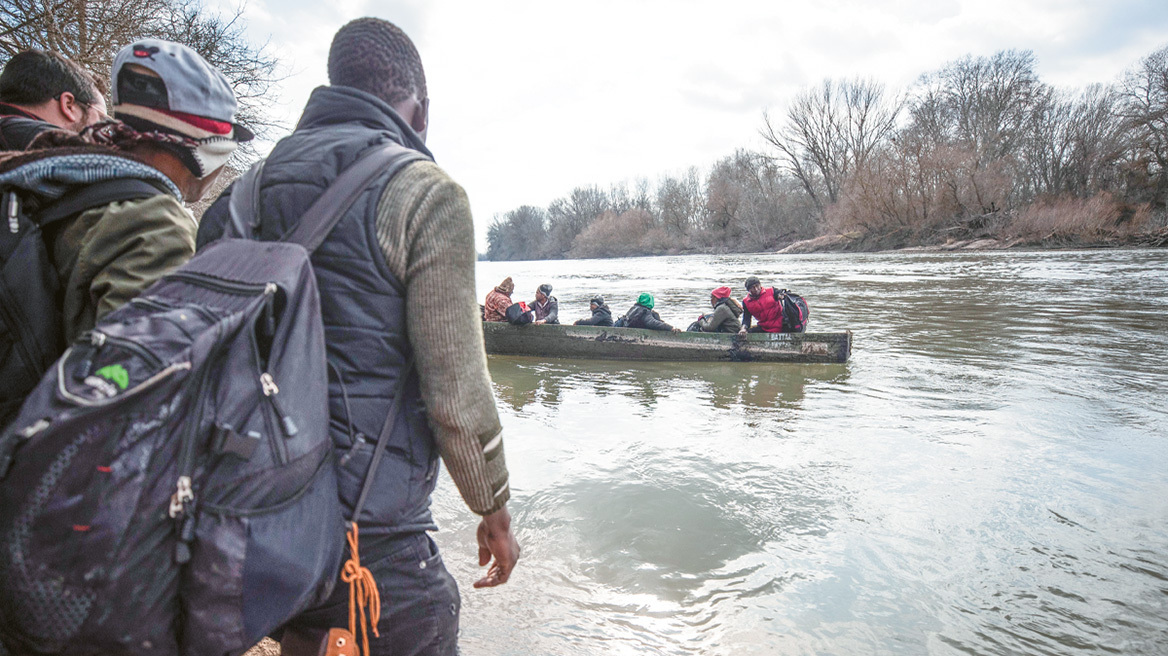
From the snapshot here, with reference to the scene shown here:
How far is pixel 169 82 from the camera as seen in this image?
1370mm

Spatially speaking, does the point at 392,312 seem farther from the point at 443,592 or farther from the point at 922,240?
the point at 922,240

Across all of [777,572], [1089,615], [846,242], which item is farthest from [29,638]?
[846,242]

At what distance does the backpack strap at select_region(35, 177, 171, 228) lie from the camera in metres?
1.24

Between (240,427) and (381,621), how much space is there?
1.82 ft

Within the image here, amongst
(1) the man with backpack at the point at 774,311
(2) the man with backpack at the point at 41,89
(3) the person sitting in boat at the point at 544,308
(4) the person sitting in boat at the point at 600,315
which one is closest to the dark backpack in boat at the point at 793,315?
(1) the man with backpack at the point at 774,311

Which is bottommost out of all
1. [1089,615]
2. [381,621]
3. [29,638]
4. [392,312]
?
[1089,615]

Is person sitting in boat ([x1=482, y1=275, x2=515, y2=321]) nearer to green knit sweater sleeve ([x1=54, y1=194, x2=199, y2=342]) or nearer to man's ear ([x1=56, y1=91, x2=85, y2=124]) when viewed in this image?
man's ear ([x1=56, y1=91, x2=85, y2=124])

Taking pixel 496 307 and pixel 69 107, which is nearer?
pixel 69 107

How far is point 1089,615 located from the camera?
337 cm

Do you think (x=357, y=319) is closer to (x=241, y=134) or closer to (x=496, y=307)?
(x=241, y=134)

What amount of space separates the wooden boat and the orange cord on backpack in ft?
29.9

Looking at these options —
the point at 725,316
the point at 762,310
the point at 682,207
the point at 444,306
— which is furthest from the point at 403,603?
the point at 682,207

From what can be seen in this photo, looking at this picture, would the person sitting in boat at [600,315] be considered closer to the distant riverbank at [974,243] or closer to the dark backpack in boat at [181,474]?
the dark backpack in boat at [181,474]

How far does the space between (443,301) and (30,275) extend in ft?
2.54
